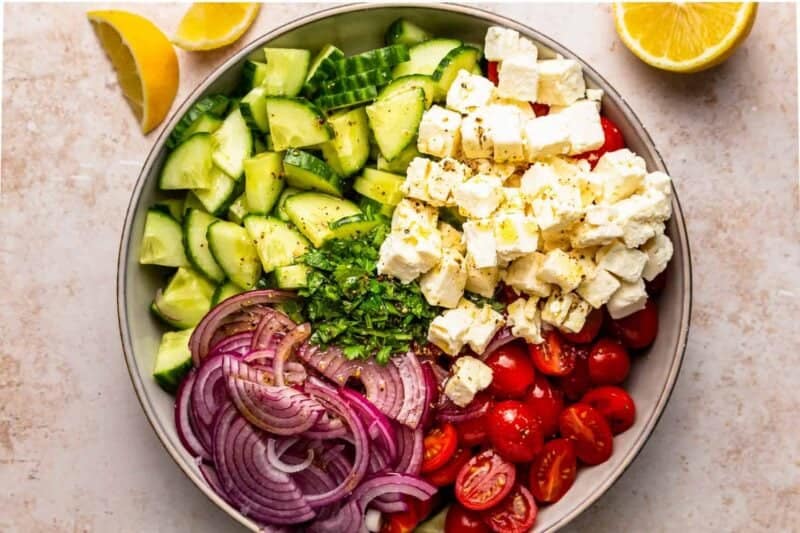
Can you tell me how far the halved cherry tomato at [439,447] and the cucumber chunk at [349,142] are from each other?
82 centimetres

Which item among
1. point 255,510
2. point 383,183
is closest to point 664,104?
point 383,183

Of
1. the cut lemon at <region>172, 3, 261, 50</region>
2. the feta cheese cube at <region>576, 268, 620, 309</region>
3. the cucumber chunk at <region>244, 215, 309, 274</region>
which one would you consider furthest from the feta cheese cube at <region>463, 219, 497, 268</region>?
the cut lemon at <region>172, 3, 261, 50</region>

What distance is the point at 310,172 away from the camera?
271cm

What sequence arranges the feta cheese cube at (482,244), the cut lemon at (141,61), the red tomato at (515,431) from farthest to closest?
the cut lemon at (141,61) < the red tomato at (515,431) < the feta cheese cube at (482,244)

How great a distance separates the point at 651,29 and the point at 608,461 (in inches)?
52.5

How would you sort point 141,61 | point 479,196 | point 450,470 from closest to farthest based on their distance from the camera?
point 479,196
point 450,470
point 141,61

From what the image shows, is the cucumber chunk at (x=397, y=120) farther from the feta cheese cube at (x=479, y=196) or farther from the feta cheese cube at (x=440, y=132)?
the feta cheese cube at (x=479, y=196)

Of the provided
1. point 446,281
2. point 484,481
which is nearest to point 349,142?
point 446,281

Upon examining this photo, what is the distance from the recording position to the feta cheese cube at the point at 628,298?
2609mm

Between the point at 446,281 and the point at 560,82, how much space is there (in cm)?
66

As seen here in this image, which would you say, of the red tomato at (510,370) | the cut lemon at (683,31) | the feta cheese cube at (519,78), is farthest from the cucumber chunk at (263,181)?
the cut lemon at (683,31)

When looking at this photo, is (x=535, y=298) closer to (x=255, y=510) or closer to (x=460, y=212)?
(x=460, y=212)

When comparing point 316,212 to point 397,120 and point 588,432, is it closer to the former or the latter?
point 397,120

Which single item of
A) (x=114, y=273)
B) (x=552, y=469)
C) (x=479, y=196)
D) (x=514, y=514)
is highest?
(x=479, y=196)
